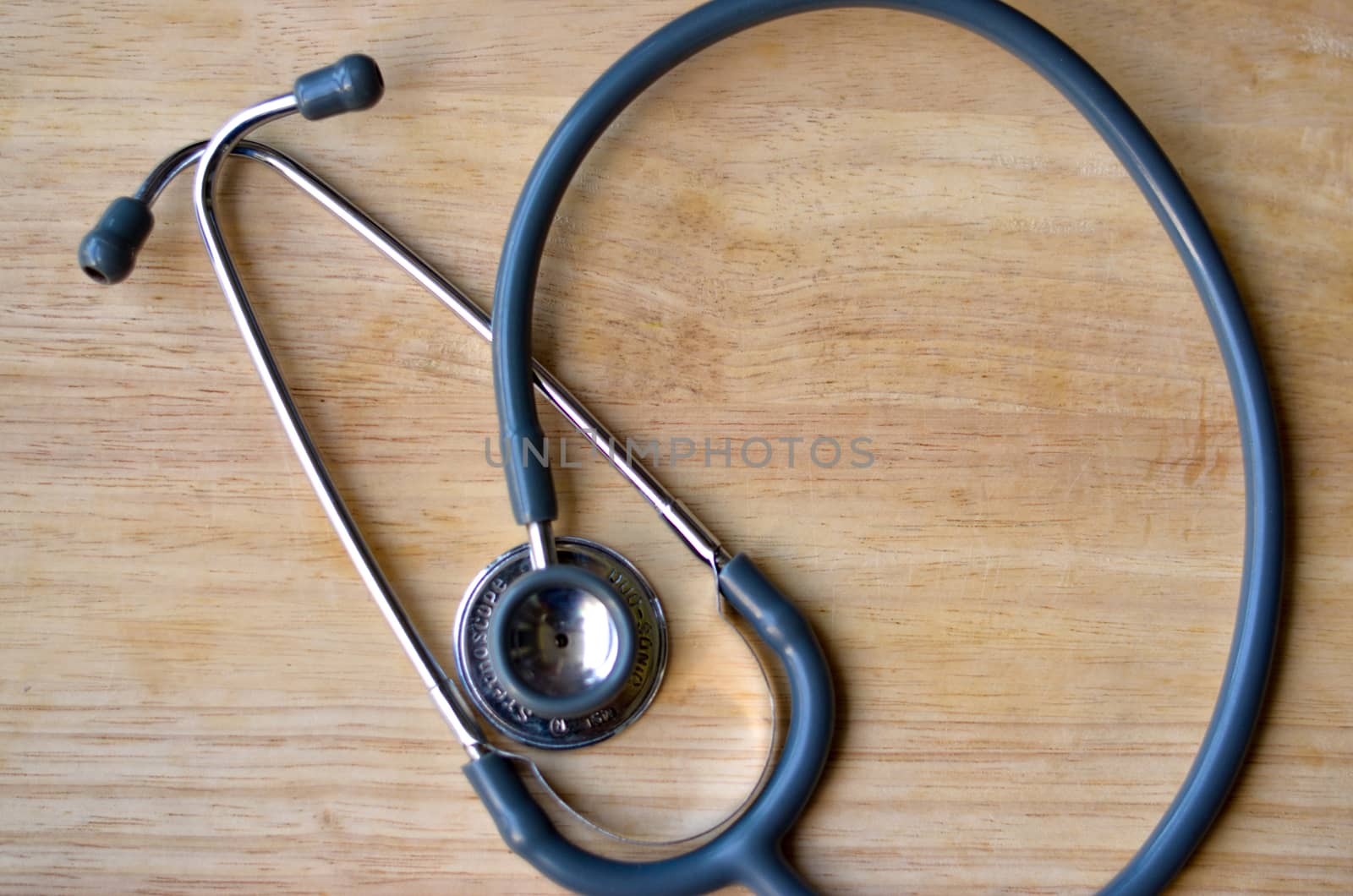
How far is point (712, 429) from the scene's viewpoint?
2.93 feet

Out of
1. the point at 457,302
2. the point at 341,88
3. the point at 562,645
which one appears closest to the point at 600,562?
the point at 562,645

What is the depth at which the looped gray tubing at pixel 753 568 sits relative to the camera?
2.62 feet

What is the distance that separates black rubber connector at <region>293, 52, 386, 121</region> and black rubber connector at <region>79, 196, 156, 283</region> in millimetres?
159

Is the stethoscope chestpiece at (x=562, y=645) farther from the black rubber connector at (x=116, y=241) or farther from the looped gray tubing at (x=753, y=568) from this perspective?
the black rubber connector at (x=116, y=241)

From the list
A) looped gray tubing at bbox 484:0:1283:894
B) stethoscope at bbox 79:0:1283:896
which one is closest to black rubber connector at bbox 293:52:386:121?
stethoscope at bbox 79:0:1283:896

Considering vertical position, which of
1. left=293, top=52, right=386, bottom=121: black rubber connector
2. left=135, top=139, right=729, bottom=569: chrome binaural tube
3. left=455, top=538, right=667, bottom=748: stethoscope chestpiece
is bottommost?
left=455, top=538, right=667, bottom=748: stethoscope chestpiece

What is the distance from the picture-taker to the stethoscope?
0.80 metres

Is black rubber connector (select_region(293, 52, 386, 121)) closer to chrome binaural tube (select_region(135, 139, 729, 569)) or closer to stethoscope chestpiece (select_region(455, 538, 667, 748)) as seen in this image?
chrome binaural tube (select_region(135, 139, 729, 569))

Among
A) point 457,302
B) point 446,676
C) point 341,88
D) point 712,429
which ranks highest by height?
point 341,88

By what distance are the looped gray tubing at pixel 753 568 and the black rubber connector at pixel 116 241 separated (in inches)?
11.7

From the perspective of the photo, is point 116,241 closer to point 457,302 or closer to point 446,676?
point 457,302

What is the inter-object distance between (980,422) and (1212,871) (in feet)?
1.38

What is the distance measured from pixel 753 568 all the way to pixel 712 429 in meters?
0.13

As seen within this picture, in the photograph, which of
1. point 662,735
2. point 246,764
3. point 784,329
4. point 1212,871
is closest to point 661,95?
point 784,329
